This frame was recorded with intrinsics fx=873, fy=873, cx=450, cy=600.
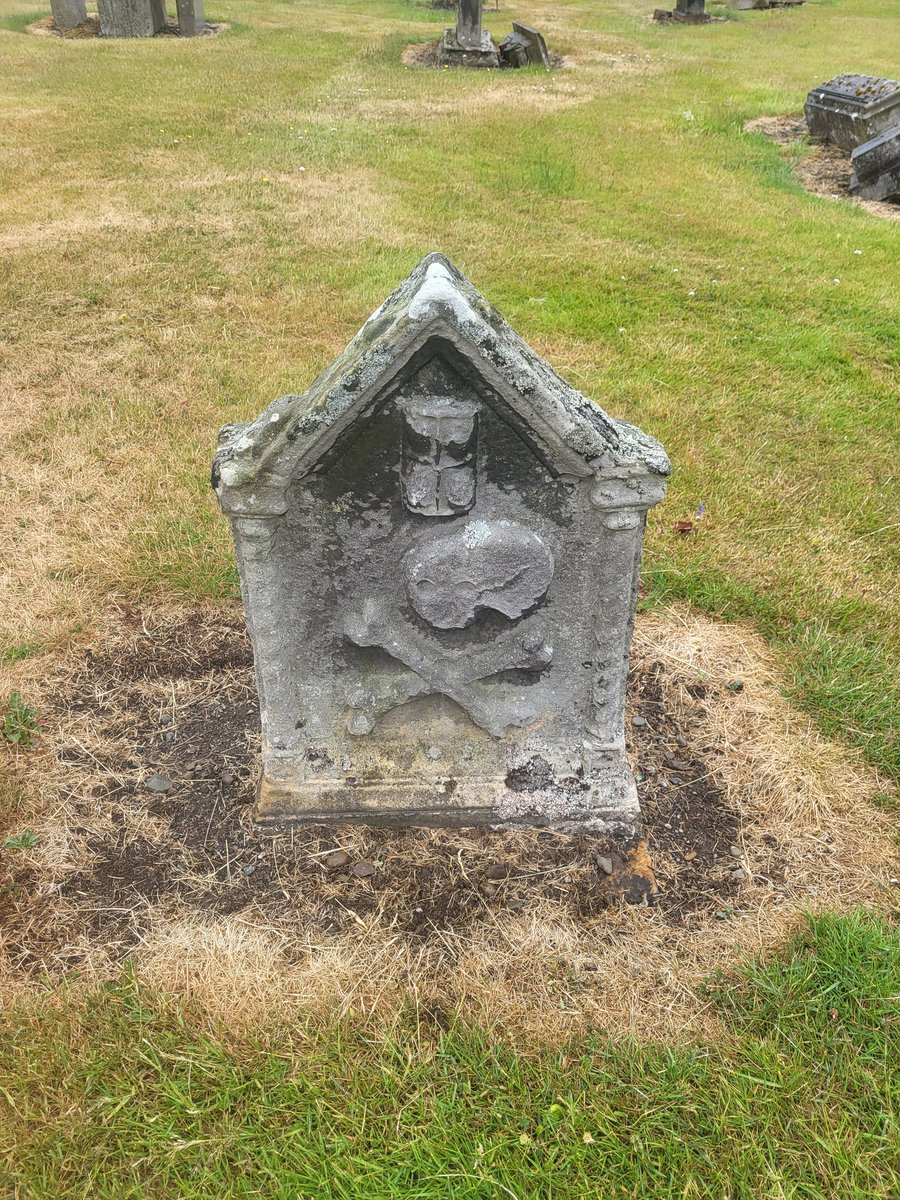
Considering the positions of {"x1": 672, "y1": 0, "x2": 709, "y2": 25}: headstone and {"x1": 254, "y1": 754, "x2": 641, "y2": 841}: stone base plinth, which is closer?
{"x1": 254, "y1": 754, "x2": 641, "y2": 841}: stone base plinth

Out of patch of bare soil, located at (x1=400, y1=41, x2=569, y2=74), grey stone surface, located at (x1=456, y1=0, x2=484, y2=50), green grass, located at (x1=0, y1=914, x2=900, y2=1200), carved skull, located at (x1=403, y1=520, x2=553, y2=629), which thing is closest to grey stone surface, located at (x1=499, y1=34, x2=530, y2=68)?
patch of bare soil, located at (x1=400, y1=41, x2=569, y2=74)

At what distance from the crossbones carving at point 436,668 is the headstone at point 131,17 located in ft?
59.1

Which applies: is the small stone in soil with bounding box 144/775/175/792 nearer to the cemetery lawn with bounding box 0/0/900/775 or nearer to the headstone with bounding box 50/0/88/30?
the cemetery lawn with bounding box 0/0/900/775

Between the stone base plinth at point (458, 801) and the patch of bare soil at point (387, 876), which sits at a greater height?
the stone base plinth at point (458, 801)

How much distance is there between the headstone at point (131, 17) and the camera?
15992mm

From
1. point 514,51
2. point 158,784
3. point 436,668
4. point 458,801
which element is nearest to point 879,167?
point 514,51

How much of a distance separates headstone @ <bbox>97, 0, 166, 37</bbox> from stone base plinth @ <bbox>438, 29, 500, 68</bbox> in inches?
226

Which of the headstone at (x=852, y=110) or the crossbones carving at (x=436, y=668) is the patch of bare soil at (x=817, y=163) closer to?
the headstone at (x=852, y=110)

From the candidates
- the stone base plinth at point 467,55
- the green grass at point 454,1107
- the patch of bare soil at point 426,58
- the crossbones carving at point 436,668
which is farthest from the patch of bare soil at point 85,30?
the green grass at point 454,1107

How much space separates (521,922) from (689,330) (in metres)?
5.32

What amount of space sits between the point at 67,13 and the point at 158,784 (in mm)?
18941

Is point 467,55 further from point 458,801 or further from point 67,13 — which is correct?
point 458,801

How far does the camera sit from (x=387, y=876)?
9.35 ft

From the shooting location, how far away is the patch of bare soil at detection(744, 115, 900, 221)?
9508mm
